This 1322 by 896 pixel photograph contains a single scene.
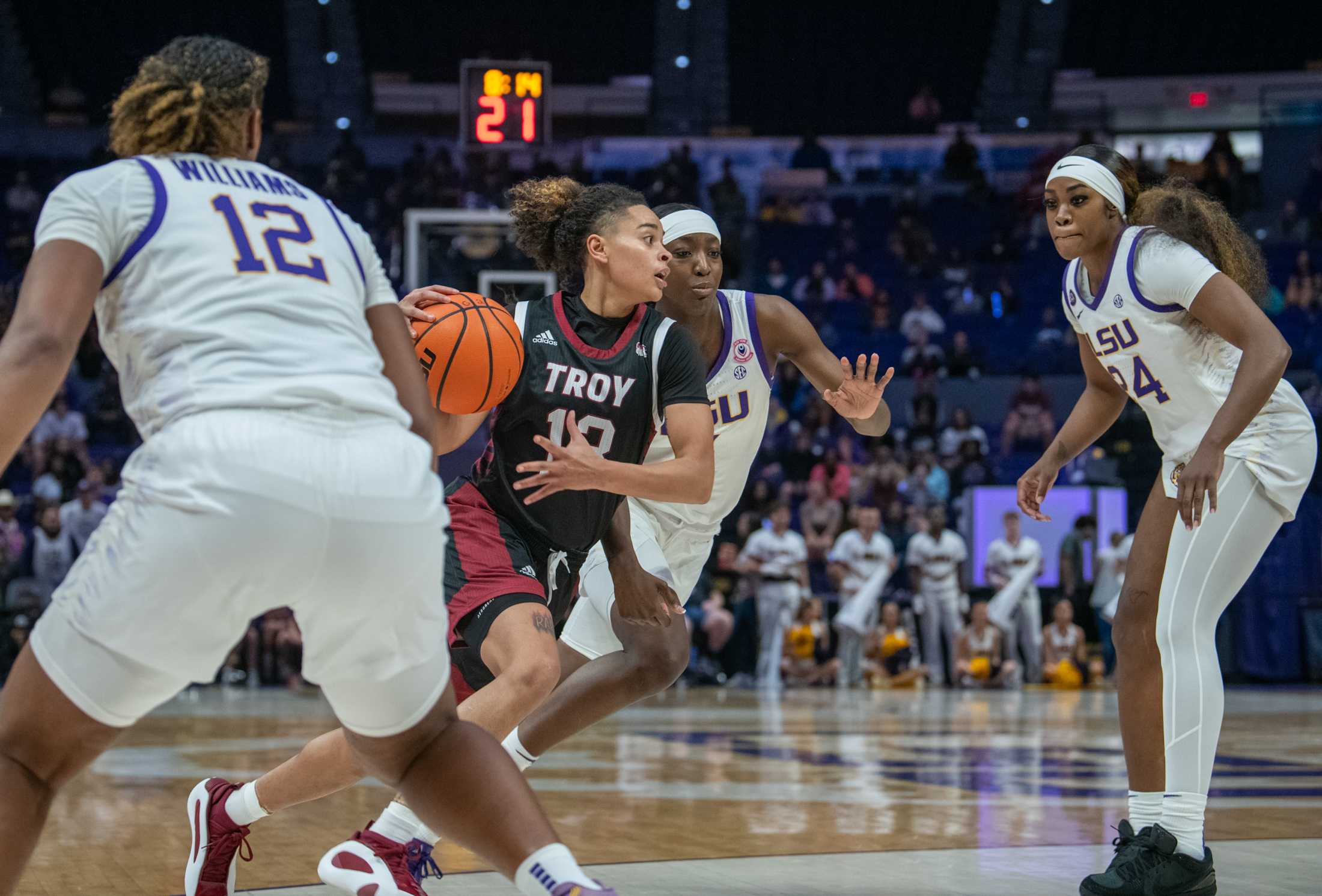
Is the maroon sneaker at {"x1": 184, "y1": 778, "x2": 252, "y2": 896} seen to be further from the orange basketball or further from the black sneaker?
the black sneaker

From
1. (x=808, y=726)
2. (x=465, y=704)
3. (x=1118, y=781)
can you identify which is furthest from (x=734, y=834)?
(x=808, y=726)

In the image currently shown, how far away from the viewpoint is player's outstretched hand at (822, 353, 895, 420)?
453cm

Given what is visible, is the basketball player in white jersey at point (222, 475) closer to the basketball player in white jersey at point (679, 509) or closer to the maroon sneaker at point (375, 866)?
the maroon sneaker at point (375, 866)

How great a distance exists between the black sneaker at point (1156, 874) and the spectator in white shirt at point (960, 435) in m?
13.1

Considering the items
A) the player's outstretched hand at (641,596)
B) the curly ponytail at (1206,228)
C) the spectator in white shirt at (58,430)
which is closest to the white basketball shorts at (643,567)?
the player's outstretched hand at (641,596)

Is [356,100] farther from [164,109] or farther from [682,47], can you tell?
Result: [164,109]

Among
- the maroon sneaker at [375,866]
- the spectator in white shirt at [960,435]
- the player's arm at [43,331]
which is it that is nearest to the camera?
the player's arm at [43,331]

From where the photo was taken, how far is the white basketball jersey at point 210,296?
239 centimetres

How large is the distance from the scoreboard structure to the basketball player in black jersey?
25.7 feet

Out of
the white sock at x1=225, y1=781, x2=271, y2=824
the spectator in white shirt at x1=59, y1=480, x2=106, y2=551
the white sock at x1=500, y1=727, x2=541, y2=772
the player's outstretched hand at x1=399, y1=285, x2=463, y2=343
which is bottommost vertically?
the spectator in white shirt at x1=59, y1=480, x2=106, y2=551

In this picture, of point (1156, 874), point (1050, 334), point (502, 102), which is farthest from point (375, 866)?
point (1050, 334)

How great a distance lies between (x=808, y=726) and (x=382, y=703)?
293 inches

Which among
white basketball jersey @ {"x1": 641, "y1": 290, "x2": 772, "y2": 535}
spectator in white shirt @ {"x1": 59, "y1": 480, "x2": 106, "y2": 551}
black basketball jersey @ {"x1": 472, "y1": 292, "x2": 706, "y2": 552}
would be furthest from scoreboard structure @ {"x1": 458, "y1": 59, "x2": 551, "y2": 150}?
black basketball jersey @ {"x1": 472, "y1": 292, "x2": 706, "y2": 552}

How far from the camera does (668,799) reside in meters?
5.94
